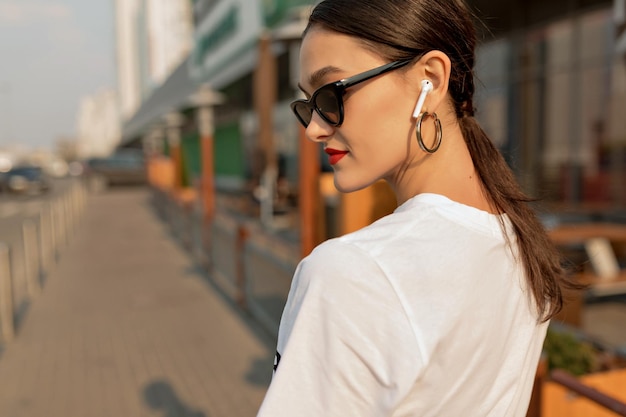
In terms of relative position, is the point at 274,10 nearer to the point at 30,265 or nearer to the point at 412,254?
the point at 30,265

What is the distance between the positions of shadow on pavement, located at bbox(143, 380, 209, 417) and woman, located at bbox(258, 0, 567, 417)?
3.41m

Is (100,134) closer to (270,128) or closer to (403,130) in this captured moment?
(270,128)

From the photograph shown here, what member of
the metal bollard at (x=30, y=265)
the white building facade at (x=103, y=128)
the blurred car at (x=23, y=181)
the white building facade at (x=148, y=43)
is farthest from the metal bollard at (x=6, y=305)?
the white building facade at (x=103, y=128)

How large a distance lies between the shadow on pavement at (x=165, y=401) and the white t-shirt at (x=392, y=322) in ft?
11.5

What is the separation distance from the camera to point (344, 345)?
69 centimetres

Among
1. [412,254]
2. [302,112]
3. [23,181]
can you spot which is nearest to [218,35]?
[23,181]

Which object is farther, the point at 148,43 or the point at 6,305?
the point at 148,43

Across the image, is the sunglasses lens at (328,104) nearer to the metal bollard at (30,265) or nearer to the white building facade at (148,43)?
the metal bollard at (30,265)

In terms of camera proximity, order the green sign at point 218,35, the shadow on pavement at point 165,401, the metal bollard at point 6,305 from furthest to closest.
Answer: the green sign at point 218,35 → the metal bollard at point 6,305 → the shadow on pavement at point 165,401

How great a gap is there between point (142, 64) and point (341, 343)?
54.1m

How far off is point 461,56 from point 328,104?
0.25 meters

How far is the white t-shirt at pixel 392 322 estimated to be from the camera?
2.25ft

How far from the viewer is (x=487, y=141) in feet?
3.37

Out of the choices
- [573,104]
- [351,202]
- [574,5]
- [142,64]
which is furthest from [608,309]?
[142,64]
